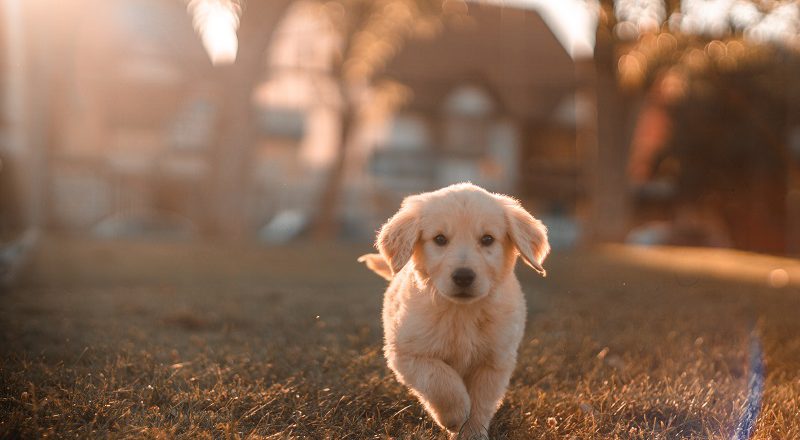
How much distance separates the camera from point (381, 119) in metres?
22.3

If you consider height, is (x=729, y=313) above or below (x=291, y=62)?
below

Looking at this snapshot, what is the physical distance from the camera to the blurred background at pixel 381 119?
14.5m

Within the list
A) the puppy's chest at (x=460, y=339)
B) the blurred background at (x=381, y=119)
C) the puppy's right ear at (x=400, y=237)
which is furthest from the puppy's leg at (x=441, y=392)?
the blurred background at (x=381, y=119)

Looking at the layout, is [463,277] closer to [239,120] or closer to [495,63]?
[239,120]

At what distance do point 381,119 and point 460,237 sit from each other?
1871 centimetres

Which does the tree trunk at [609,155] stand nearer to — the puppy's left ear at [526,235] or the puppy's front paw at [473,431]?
the puppy's left ear at [526,235]

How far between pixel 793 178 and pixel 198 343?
20928mm

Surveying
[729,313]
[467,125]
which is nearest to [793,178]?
[467,125]

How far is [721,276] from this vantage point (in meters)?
11.4

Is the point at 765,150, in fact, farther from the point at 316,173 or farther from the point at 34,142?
the point at 34,142

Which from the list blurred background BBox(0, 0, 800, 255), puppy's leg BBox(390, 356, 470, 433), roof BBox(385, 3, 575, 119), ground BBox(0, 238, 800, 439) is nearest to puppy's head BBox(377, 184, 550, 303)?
puppy's leg BBox(390, 356, 470, 433)

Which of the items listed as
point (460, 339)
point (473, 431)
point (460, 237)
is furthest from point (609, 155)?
point (473, 431)

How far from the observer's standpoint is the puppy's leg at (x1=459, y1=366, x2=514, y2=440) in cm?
345

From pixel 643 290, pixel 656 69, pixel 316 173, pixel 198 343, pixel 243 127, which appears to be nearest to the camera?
pixel 198 343
